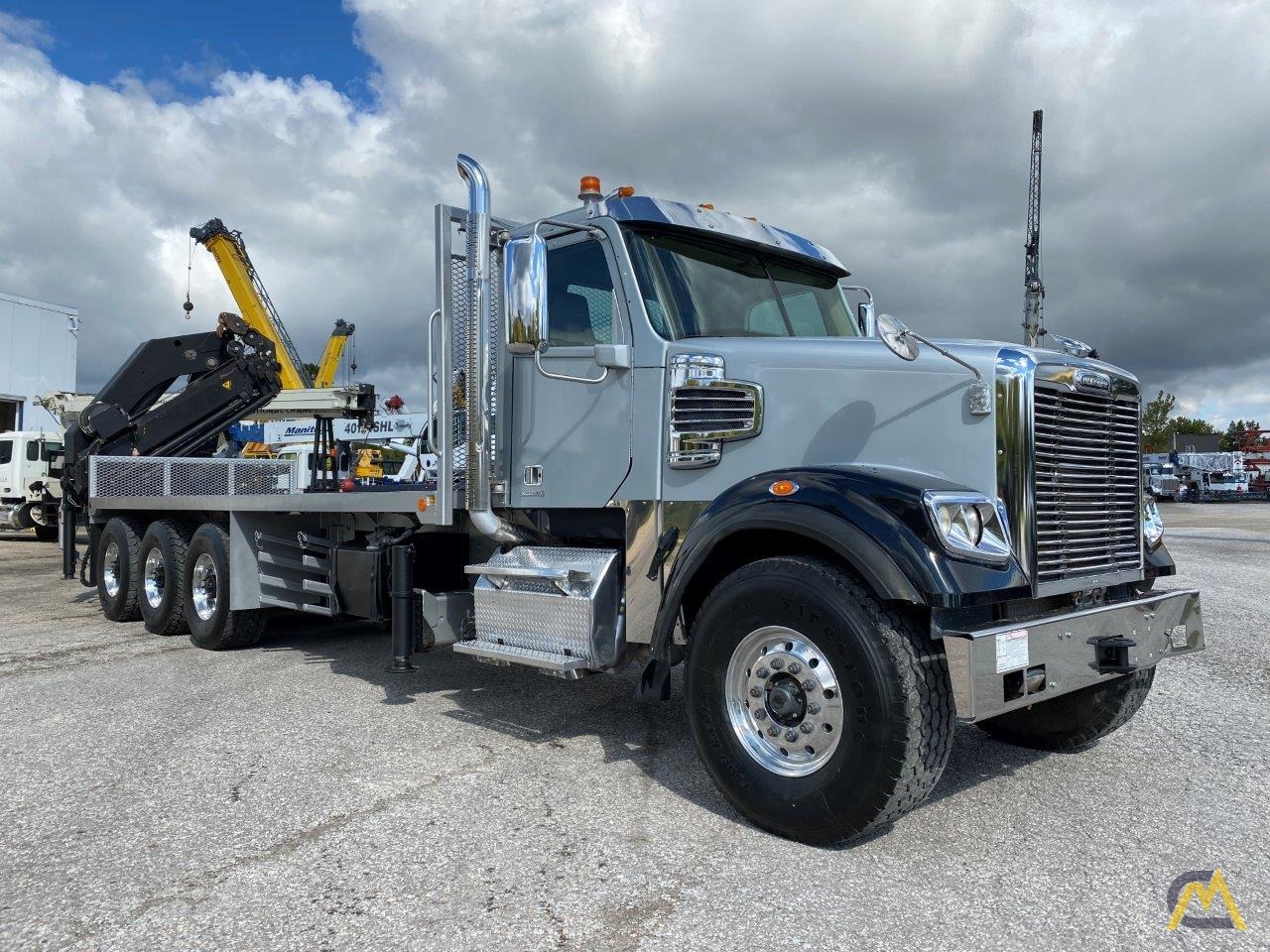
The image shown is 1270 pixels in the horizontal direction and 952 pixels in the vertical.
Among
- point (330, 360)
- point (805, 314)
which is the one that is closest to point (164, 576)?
point (805, 314)

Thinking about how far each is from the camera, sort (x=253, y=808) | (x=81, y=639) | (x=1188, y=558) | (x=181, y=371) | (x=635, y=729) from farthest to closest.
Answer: (x=1188, y=558) < (x=181, y=371) < (x=81, y=639) < (x=635, y=729) < (x=253, y=808)

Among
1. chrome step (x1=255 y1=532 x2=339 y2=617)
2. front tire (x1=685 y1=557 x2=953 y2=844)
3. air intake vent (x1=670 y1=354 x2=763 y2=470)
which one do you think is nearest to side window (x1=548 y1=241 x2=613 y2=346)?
air intake vent (x1=670 y1=354 x2=763 y2=470)

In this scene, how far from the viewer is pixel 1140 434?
4.17m

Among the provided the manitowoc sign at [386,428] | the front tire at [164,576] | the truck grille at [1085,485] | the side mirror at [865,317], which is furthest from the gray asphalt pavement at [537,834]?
the manitowoc sign at [386,428]

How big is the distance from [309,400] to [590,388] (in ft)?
24.8

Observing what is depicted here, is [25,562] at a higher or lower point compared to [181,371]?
lower

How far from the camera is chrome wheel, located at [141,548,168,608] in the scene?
829cm

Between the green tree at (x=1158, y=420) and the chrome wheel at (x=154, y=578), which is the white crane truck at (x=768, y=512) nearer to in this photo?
the chrome wheel at (x=154, y=578)

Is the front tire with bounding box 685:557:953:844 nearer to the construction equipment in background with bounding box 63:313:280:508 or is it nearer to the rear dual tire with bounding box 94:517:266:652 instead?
the rear dual tire with bounding box 94:517:266:652

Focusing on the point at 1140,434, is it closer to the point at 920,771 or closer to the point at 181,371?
the point at 920,771

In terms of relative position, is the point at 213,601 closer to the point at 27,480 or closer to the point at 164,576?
the point at 164,576

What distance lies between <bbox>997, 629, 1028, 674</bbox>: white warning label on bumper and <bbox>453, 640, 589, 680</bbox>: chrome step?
1887 mm

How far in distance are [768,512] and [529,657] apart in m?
1.53

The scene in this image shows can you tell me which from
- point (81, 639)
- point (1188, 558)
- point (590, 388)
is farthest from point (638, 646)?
point (1188, 558)
